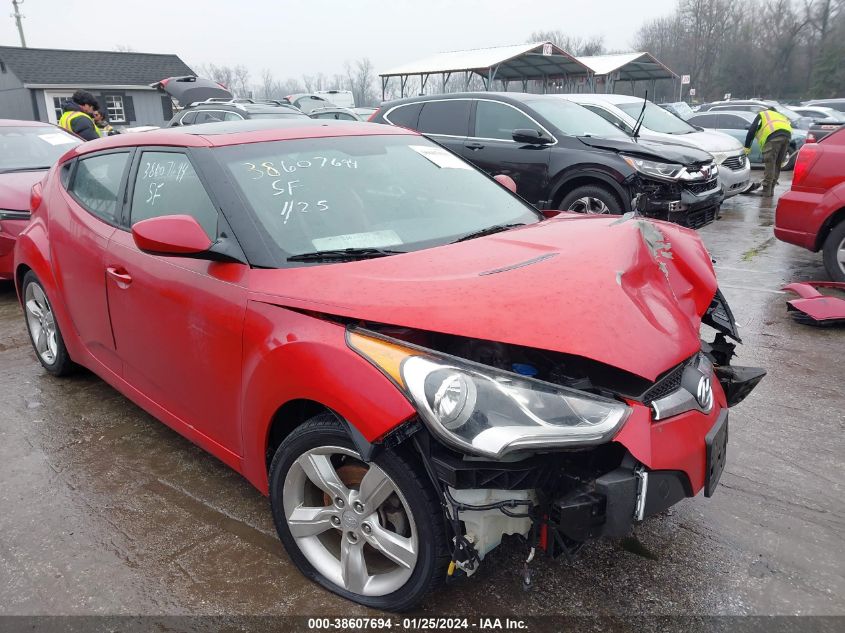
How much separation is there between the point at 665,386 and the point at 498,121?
21.3 ft

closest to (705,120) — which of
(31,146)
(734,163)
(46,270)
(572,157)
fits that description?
(734,163)

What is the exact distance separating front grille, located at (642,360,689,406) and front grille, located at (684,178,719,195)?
577cm

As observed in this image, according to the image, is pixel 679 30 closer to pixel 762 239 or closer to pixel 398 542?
pixel 762 239

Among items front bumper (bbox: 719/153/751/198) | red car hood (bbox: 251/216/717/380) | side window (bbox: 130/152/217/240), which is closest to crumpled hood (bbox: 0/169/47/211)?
side window (bbox: 130/152/217/240)

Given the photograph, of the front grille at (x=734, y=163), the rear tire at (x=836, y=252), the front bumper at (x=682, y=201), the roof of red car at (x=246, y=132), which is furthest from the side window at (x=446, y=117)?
the roof of red car at (x=246, y=132)

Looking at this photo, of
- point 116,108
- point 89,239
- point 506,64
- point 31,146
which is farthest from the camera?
point 116,108

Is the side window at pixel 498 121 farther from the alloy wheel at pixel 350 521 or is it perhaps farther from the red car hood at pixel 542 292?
the alloy wheel at pixel 350 521

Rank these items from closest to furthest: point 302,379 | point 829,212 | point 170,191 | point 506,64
Result: point 302,379
point 170,191
point 829,212
point 506,64

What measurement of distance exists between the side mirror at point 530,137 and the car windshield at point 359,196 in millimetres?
4369

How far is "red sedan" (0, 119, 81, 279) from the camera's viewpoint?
612 cm

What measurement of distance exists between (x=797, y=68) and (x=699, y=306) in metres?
76.0

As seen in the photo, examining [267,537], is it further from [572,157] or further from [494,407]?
[572,157]

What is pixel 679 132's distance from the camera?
36.5 feet

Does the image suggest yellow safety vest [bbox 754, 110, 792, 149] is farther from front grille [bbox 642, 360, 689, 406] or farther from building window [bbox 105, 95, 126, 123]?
building window [bbox 105, 95, 126, 123]
